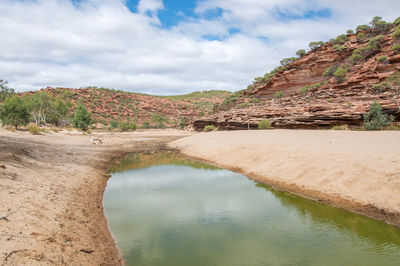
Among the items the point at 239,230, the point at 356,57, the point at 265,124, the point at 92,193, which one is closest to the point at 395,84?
the point at 265,124

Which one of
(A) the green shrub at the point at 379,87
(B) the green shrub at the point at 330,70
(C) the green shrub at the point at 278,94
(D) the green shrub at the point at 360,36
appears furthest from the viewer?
(C) the green shrub at the point at 278,94

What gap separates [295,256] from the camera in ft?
19.7

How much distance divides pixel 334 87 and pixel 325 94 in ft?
11.1

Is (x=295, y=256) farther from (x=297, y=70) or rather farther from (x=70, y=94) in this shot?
(x=70, y=94)

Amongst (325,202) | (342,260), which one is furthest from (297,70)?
(342,260)

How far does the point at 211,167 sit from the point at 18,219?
46.1 ft

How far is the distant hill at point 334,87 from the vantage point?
2731cm

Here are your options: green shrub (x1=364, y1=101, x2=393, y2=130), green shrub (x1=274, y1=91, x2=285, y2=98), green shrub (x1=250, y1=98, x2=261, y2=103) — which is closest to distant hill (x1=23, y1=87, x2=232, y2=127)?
green shrub (x1=250, y1=98, x2=261, y2=103)

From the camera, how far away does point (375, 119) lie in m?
22.4

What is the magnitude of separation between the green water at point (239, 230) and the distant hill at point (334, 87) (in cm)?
2020

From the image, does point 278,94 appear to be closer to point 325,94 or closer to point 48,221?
point 325,94

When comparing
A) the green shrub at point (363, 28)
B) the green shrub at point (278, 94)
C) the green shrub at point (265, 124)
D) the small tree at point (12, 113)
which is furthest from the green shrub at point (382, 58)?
the small tree at point (12, 113)

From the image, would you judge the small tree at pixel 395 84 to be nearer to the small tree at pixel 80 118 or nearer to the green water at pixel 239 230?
the green water at pixel 239 230

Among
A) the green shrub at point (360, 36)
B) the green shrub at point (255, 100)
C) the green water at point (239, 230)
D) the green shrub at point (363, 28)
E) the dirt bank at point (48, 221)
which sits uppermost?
the green shrub at point (363, 28)
